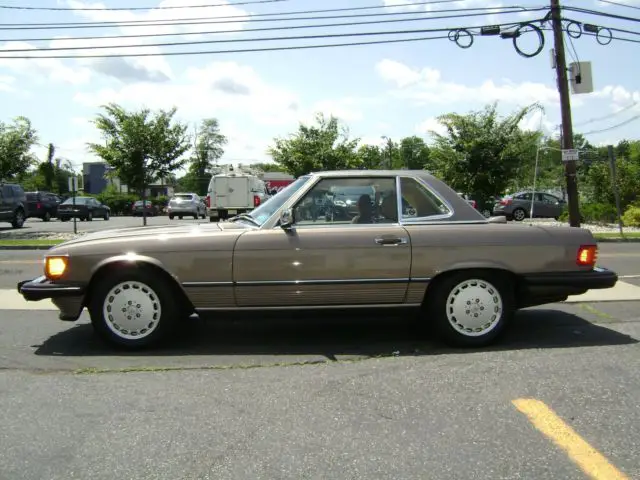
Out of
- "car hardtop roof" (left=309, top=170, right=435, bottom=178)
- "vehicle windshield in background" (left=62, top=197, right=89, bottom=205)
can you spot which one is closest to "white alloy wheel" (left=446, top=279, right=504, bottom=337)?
"car hardtop roof" (left=309, top=170, right=435, bottom=178)

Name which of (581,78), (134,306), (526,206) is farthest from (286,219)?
(526,206)

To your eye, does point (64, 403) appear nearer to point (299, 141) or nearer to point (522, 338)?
point (522, 338)

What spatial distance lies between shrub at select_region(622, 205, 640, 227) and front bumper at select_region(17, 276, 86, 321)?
22382mm

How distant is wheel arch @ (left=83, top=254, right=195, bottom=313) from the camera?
4773 millimetres

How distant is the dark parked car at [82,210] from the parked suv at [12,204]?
19.9 feet

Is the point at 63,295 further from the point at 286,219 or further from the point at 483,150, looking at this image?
the point at 483,150

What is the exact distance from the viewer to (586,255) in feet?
16.7

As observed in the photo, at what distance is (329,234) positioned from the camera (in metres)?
4.87

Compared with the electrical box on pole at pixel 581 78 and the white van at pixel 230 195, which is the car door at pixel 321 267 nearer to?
the electrical box on pole at pixel 581 78

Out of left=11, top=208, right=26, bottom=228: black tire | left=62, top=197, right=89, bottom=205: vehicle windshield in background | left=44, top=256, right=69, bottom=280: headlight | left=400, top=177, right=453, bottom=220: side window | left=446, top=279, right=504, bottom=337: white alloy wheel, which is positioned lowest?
left=446, top=279, right=504, bottom=337: white alloy wheel

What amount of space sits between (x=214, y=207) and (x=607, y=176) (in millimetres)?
17437

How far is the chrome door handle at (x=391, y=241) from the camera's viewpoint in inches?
192

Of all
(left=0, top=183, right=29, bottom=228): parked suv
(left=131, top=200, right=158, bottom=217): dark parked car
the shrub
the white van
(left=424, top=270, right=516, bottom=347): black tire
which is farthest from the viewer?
(left=131, top=200, right=158, bottom=217): dark parked car

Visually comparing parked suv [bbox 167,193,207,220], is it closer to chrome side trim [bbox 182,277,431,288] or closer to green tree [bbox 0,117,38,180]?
green tree [bbox 0,117,38,180]
